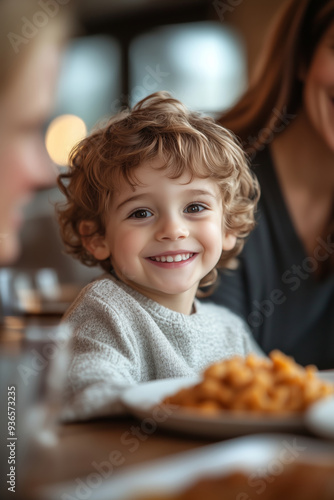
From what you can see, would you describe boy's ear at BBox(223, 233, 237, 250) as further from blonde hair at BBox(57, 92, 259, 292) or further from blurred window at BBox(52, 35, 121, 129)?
blurred window at BBox(52, 35, 121, 129)

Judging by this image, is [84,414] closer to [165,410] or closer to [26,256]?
[165,410]

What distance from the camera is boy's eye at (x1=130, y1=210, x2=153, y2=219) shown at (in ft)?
3.42

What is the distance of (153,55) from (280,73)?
456 centimetres

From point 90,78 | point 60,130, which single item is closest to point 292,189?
point 90,78

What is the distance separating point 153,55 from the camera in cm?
595

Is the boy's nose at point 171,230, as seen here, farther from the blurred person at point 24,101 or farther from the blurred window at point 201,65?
the blurred window at point 201,65

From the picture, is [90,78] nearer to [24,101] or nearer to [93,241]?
[24,101]

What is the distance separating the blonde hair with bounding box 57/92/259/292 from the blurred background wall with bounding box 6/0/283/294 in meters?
3.67

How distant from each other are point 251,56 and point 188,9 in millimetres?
1102

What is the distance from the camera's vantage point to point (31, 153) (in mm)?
5184

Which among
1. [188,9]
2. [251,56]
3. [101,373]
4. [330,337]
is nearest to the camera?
[101,373]

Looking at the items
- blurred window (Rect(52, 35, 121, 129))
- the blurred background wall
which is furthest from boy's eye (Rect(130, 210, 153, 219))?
blurred window (Rect(52, 35, 121, 129))

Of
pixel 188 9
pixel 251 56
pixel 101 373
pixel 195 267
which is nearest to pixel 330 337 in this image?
pixel 195 267

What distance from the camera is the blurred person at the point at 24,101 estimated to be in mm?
4008
